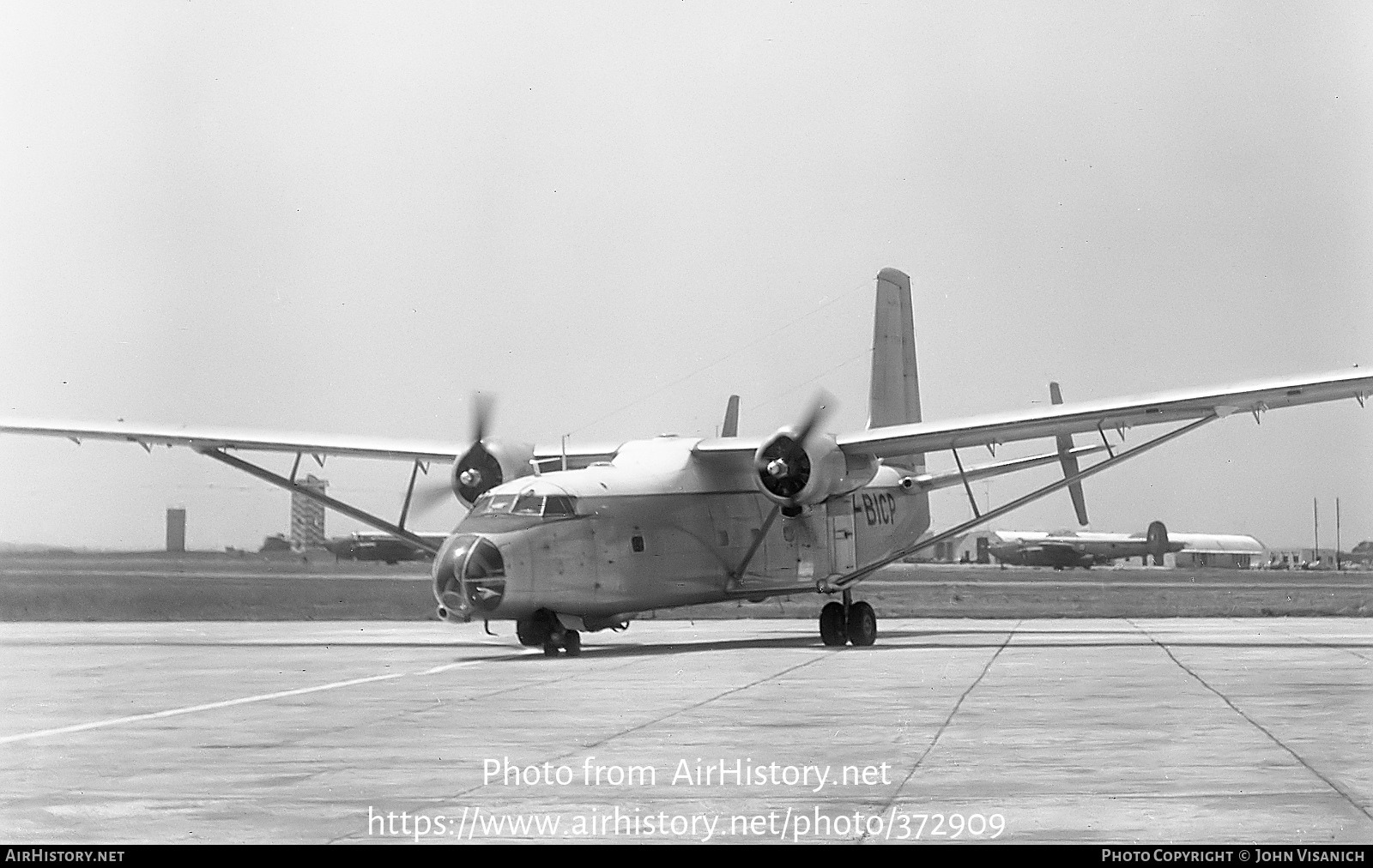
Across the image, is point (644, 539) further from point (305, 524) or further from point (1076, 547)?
point (1076, 547)

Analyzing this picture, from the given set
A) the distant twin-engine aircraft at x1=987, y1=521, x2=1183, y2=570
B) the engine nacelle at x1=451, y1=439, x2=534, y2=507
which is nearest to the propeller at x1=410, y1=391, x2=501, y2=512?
the engine nacelle at x1=451, y1=439, x2=534, y2=507

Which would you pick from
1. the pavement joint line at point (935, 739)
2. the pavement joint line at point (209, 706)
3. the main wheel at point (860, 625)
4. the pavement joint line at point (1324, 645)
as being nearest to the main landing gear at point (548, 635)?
the pavement joint line at point (209, 706)

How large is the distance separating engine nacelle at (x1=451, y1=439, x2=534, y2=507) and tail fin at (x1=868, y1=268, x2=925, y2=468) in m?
8.34

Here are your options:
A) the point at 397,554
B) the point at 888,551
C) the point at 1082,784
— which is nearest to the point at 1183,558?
the point at 397,554

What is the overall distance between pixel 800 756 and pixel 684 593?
52.3ft

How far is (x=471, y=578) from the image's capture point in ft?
79.4

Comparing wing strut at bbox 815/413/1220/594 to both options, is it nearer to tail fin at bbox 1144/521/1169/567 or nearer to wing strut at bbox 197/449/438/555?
wing strut at bbox 197/449/438/555

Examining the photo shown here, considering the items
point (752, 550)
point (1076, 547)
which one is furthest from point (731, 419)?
point (1076, 547)

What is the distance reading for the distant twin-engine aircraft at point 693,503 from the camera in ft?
83.8

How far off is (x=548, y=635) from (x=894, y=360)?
1306 centimetres

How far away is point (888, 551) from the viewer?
1292 inches

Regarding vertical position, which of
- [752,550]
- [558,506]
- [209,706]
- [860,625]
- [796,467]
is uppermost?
[796,467]

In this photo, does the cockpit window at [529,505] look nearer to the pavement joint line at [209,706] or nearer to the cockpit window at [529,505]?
the cockpit window at [529,505]

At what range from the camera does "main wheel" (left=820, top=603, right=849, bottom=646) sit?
96.9ft
